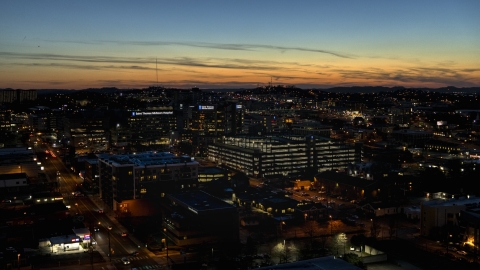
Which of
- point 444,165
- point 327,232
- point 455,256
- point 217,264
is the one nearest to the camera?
point 217,264

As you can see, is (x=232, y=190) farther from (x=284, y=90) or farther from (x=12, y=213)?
(x=284, y=90)

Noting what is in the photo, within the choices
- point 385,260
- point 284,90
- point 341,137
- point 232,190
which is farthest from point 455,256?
point 284,90

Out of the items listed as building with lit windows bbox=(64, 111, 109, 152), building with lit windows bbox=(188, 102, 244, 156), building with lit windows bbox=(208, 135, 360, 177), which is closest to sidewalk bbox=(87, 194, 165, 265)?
building with lit windows bbox=(208, 135, 360, 177)

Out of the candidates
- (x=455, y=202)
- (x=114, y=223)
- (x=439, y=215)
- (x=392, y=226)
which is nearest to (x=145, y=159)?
(x=114, y=223)

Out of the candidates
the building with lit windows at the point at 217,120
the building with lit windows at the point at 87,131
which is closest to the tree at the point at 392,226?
the building with lit windows at the point at 217,120

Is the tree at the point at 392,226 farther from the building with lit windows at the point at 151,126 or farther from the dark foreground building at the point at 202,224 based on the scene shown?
the building with lit windows at the point at 151,126

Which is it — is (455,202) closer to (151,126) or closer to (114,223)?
(114,223)

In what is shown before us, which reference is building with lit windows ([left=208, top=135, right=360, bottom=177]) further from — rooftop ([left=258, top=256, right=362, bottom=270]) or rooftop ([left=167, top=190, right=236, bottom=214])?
rooftop ([left=258, top=256, right=362, bottom=270])
